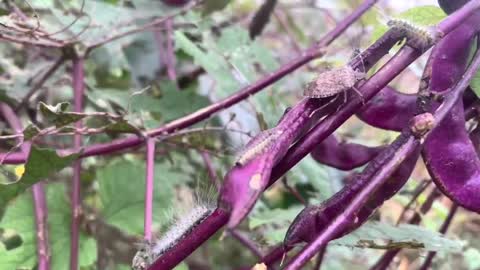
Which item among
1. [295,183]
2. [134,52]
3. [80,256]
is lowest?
[295,183]

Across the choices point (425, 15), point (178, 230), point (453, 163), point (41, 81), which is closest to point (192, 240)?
point (178, 230)

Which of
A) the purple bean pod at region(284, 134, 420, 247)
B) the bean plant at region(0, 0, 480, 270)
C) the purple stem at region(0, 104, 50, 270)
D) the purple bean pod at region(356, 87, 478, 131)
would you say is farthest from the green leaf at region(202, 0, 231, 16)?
the purple bean pod at region(284, 134, 420, 247)

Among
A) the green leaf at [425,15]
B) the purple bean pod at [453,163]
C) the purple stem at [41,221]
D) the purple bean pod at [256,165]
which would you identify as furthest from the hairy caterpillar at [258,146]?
the purple stem at [41,221]

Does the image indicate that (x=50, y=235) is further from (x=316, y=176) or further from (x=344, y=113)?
(x=344, y=113)

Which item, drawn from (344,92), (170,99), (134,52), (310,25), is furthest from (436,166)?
(310,25)

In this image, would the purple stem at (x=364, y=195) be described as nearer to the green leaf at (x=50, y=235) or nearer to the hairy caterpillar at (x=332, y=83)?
the hairy caterpillar at (x=332, y=83)

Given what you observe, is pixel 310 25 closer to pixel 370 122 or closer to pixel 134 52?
pixel 134 52
